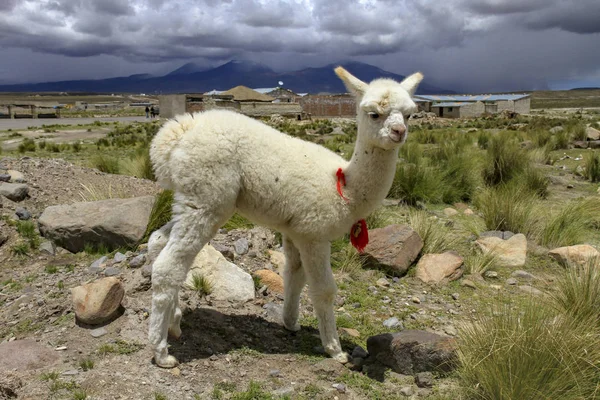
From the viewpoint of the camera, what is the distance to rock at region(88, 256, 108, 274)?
635cm

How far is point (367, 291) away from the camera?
6.83 metres

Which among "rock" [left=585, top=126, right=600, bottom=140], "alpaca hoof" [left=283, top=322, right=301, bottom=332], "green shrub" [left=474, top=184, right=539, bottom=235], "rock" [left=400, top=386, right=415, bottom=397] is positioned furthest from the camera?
"rock" [left=585, top=126, right=600, bottom=140]

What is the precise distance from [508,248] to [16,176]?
8.64 m

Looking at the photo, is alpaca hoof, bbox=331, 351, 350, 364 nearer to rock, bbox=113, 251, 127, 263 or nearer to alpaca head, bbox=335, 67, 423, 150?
alpaca head, bbox=335, 67, 423, 150

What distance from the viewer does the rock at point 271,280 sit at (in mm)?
6309

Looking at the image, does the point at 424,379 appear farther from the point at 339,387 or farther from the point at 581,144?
the point at 581,144

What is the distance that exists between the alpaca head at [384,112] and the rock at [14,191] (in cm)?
675

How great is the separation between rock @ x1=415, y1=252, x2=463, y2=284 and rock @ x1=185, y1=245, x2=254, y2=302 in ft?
9.03

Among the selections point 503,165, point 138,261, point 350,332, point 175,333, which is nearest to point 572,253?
point 350,332

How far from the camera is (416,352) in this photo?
4551mm

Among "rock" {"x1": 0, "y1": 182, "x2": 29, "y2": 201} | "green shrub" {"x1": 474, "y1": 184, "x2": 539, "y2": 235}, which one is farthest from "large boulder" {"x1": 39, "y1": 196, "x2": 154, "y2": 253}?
"green shrub" {"x1": 474, "y1": 184, "x2": 539, "y2": 235}

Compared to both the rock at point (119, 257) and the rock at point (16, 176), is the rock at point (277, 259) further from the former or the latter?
the rock at point (16, 176)

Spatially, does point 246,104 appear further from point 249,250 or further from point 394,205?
point 249,250

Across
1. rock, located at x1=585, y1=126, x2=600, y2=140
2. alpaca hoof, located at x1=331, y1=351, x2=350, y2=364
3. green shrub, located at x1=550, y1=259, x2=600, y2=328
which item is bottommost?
alpaca hoof, located at x1=331, y1=351, x2=350, y2=364
